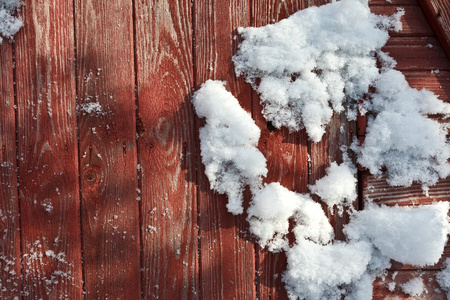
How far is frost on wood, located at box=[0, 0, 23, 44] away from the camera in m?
1.27

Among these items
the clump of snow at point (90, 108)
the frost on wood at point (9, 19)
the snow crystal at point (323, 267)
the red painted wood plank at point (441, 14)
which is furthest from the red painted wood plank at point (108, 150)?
the red painted wood plank at point (441, 14)

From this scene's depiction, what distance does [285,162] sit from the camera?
4.33 ft

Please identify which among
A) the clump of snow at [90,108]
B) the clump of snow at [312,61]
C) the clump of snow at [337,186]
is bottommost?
the clump of snow at [337,186]

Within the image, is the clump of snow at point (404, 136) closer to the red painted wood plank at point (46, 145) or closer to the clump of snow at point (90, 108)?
the clump of snow at point (90, 108)

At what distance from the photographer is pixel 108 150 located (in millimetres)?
1297

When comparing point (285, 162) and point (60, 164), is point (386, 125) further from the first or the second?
point (60, 164)

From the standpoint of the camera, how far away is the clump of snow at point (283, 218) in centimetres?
128

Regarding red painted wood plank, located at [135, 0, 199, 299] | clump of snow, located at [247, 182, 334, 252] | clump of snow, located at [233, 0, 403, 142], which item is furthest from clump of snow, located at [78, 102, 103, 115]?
clump of snow, located at [247, 182, 334, 252]

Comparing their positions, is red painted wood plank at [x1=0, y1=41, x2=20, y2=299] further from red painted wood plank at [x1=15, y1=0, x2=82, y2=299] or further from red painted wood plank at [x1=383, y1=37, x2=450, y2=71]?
red painted wood plank at [x1=383, y1=37, x2=450, y2=71]

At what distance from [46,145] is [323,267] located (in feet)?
3.35

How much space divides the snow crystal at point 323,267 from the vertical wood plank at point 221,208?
0.15 meters

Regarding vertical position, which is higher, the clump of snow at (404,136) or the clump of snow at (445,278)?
the clump of snow at (404,136)

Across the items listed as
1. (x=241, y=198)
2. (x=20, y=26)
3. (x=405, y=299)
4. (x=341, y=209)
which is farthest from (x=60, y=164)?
(x=405, y=299)

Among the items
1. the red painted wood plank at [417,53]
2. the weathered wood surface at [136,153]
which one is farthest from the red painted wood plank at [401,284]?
the red painted wood plank at [417,53]
